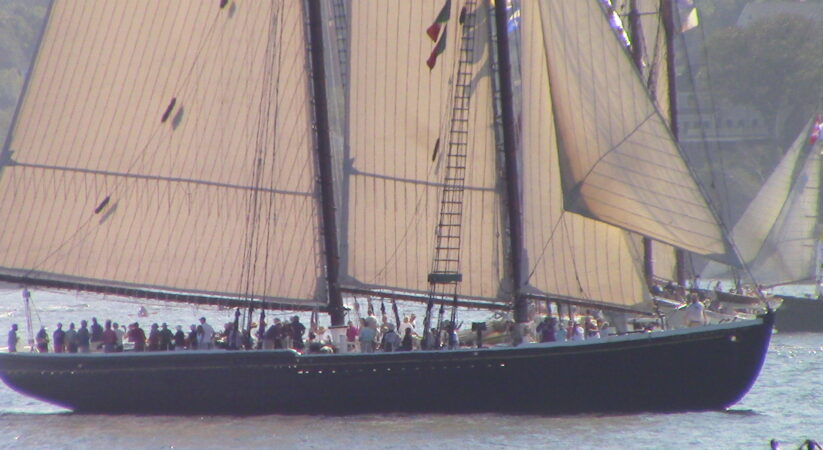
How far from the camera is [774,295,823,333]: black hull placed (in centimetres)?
7294

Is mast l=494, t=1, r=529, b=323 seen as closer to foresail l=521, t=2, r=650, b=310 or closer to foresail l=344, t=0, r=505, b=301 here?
foresail l=521, t=2, r=650, b=310

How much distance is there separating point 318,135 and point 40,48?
7205 millimetres

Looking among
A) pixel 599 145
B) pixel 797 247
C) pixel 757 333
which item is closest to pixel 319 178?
pixel 599 145

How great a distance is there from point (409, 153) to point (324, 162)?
83.2 inches

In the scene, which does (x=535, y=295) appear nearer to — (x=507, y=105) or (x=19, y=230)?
(x=507, y=105)

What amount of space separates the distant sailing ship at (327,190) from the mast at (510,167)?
0.17 feet

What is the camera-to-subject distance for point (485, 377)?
127ft

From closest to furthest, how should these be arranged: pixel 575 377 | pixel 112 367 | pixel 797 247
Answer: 1. pixel 575 377
2. pixel 112 367
3. pixel 797 247

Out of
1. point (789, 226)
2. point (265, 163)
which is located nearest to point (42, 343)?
point (265, 163)

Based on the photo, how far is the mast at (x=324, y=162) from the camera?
41.5 metres

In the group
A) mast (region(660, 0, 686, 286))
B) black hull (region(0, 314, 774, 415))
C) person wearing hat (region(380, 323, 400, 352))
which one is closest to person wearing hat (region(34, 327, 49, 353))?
black hull (region(0, 314, 774, 415))

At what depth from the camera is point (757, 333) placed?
38688 millimetres

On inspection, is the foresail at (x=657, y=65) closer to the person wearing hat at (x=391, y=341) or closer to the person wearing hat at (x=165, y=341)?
the person wearing hat at (x=391, y=341)

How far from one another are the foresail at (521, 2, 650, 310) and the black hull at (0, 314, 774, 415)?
2.42 m
